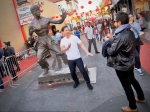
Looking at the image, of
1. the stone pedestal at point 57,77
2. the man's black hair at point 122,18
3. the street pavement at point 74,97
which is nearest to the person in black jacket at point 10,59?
the street pavement at point 74,97

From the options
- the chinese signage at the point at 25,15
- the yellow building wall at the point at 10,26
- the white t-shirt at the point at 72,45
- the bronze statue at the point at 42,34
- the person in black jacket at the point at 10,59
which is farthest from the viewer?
the yellow building wall at the point at 10,26

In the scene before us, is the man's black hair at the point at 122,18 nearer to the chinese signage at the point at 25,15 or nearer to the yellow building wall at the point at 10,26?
the chinese signage at the point at 25,15

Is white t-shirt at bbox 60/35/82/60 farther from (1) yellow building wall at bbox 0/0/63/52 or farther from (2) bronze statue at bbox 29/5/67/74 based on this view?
(1) yellow building wall at bbox 0/0/63/52

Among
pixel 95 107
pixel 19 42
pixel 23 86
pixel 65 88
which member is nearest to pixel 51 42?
pixel 65 88

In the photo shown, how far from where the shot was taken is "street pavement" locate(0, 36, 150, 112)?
343 cm

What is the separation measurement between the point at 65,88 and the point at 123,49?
275 centimetres

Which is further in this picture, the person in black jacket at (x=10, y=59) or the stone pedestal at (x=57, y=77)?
the person in black jacket at (x=10, y=59)

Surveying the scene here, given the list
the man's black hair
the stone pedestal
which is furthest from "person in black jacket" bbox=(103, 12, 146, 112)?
the stone pedestal

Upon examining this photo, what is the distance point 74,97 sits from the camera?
407cm

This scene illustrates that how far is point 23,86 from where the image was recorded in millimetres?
5914

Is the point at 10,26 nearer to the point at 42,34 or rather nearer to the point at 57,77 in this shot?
the point at 42,34

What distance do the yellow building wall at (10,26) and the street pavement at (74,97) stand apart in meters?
8.59

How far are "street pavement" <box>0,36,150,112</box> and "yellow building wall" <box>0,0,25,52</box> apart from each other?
859cm

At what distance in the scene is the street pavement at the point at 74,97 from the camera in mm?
3426
